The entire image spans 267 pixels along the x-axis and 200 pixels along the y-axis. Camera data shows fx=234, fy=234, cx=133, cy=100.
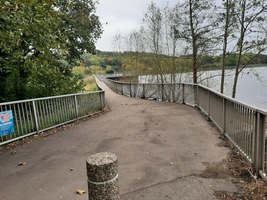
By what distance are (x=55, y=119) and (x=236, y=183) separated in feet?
18.5

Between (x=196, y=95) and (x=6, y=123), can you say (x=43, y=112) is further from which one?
(x=196, y=95)

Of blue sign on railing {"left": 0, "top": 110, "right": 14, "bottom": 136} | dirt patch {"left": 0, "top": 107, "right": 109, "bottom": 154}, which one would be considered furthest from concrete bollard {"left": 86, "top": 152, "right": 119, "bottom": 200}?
blue sign on railing {"left": 0, "top": 110, "right": 14, "bottom": 136}

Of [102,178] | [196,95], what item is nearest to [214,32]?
[196,95]

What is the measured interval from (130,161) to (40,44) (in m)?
3.93

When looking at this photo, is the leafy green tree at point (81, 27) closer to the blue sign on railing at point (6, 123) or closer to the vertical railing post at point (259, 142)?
the blue sign on railing at point (6, 123)

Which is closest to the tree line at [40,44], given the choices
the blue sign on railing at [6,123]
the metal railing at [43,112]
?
the metal railing at [43,112]

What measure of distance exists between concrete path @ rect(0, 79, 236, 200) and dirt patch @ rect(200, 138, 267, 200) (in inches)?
5.0

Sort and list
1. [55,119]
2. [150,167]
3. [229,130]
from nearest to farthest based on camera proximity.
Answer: [150,167] < [229,130] < [55,119]

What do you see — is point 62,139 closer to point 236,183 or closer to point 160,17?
point 236,183

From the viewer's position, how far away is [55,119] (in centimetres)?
739

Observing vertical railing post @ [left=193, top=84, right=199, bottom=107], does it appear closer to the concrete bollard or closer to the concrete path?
the concrete path

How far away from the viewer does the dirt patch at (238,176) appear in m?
3.09

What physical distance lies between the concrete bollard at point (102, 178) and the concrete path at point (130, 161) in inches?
44.4

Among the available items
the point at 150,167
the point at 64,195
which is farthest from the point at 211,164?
the point at 64,195
